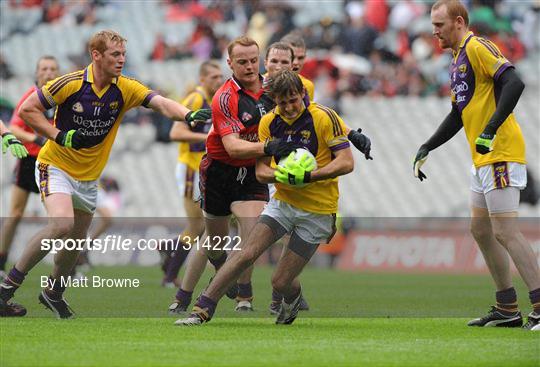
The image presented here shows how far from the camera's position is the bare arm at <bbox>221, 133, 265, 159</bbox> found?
333 inches

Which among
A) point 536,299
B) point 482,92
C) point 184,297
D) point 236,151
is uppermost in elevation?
point 482,92

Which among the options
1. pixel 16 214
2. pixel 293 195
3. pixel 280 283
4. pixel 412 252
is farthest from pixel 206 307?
pixel 412 252

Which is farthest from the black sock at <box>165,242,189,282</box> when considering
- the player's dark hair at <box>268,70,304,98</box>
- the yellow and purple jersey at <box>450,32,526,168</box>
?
the yellow and purple jersey at <box>450,32,526,168</box>

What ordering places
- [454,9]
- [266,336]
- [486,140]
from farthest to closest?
[454,9]
[486,140]
[266,336]

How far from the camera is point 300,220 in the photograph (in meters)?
8.67

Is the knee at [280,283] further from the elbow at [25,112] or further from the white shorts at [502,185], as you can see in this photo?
the elbow at [25,112]

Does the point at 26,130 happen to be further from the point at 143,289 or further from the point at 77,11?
the point at 77,11

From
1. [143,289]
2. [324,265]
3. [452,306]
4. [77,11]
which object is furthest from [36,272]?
[77,11]

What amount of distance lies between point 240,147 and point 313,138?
564 mm

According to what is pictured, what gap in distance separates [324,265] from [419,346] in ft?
42.6

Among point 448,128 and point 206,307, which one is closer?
point 206,307

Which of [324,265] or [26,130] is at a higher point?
[26,130]

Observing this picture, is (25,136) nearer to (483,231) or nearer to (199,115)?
(199,115)

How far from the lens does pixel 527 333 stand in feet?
26.9
